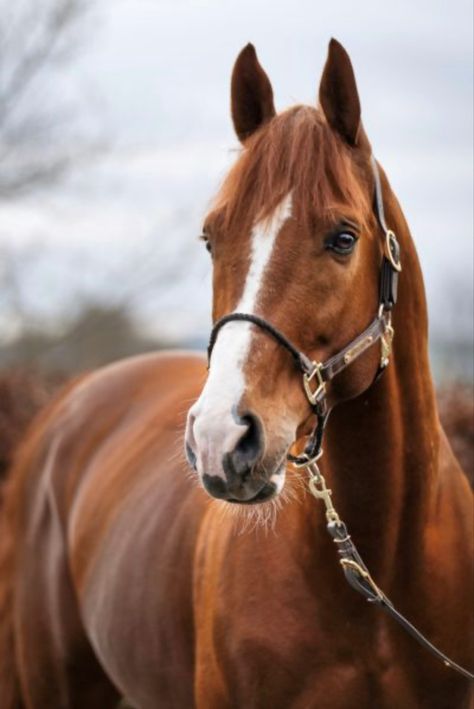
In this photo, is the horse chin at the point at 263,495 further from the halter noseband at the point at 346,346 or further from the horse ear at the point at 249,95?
the horse ear at the point at 249,95

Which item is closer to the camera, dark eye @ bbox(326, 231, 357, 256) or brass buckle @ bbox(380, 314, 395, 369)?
dark eye @ bbox(326, 231, 357, 256)

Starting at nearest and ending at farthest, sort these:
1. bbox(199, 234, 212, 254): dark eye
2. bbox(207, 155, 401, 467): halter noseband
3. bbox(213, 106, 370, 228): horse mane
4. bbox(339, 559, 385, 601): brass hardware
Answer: bbox(207, 155, 401, 467): halter noseband
bbox(213, 106, 370, 228): horse mane
bbox(199, 234, 212, 254): dark eye
bbox(339, 559, 385, 601): brass hardware

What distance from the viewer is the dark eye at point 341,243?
3.15 metres

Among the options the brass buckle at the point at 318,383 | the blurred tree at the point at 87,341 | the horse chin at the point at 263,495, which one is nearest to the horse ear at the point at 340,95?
the brass buckle at the point at 318,383

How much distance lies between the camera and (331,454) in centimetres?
354

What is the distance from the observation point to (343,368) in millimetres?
3221

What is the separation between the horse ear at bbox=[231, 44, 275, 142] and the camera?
3.52 m

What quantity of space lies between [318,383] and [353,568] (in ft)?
1.98

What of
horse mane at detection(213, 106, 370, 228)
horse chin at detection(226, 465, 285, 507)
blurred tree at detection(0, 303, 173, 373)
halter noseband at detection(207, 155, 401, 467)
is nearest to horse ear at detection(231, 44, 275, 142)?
horse mane at detection(213, 106, 370, 228)

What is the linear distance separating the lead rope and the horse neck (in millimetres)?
54

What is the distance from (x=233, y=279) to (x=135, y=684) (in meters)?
1.98

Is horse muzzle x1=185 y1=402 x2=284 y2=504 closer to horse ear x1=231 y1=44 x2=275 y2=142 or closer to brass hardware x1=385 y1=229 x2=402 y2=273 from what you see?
brass hardware x1=385 y1=229 x2=402 y2=273

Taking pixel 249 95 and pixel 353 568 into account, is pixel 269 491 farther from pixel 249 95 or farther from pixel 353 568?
pixel 249 95

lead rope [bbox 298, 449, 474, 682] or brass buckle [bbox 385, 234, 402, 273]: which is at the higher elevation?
brass buckle [bbox 385, 234, 402, 273]
